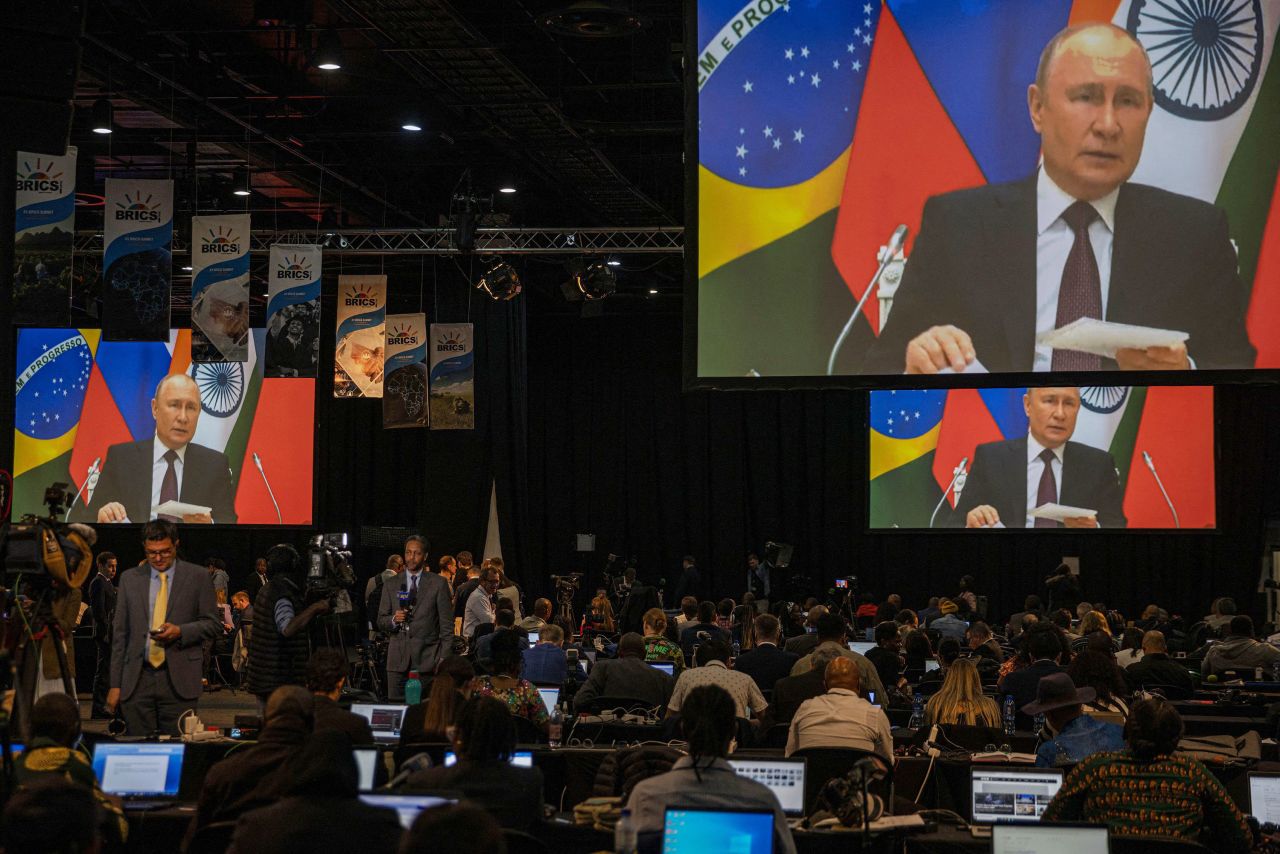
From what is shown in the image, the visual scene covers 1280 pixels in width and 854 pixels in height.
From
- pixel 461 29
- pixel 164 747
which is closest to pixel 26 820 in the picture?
pixel 164 747

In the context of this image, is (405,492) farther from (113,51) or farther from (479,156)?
(113,51)

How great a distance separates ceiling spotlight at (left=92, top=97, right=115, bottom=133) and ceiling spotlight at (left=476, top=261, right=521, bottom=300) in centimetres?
476

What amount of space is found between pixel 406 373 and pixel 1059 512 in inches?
296

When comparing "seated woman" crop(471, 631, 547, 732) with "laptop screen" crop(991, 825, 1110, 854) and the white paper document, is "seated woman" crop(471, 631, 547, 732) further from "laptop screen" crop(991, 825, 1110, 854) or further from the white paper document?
the white paper document

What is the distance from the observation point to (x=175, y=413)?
18156 mm

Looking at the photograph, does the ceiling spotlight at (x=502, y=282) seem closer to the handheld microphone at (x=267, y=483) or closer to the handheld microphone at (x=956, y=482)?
the handheld microphone at (x=267, y=483)

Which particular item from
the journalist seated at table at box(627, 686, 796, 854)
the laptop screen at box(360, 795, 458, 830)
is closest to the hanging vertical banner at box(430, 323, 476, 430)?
the journalist seated at table at box(627, 686, 796, 854)

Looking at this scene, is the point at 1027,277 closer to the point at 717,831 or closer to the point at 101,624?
the point at 717,831

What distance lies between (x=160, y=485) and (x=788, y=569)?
9519 millimetres

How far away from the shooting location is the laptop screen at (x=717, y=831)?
384cm

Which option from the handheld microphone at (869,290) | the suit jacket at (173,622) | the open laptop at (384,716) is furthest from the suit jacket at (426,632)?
the handheld microphone at (869,290)

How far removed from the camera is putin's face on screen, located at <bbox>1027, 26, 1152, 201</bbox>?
271 inches

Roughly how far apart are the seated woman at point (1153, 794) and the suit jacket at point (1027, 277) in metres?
2.53

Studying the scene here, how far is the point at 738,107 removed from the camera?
7.21m
